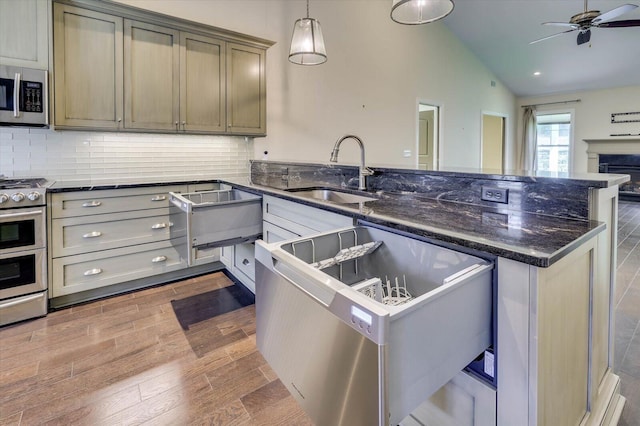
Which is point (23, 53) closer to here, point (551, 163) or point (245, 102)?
point (245, 102)

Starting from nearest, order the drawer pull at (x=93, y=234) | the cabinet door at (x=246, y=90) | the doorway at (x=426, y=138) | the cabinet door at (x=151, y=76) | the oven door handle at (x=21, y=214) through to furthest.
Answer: the oven door handle at (x=21, y=214), the drawer pull at (x=93, y=234), the cabinet door at (x=151, y=76), the cabinet door at (x=246, y=90), the doorway at (x=426, y=138)

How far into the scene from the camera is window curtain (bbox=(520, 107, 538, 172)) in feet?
27.1

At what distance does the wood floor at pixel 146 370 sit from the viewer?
152 cm

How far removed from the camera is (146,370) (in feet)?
5.95

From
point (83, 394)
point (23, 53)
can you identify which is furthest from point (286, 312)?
point (23, 53)

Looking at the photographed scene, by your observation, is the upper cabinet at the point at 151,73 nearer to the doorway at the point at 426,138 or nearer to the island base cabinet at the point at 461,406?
the island base cabinet at the point at 461,406

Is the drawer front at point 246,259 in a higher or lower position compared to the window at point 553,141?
lower

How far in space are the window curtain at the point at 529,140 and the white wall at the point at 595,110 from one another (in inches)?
10.5

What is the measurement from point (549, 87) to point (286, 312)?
9028mm

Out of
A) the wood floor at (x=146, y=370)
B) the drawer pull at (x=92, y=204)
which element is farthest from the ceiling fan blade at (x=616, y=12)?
the drawer pull at (x=92, y=204)

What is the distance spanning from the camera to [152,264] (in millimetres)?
2932

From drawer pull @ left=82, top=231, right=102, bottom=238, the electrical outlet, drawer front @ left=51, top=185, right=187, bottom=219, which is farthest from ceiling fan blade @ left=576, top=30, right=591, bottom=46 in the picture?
drawer pull @ left=82, top=231, right=102, bottom=238

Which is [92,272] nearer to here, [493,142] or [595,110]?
[493,142]

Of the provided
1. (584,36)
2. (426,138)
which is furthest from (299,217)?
(426,138)
